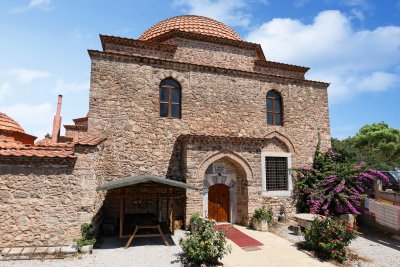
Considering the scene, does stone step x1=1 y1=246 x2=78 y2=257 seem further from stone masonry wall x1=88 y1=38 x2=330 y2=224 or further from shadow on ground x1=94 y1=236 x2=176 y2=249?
stone masonry wall x1=88 y1=38 x2=330 y2=224

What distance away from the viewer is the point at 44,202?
22.5ft

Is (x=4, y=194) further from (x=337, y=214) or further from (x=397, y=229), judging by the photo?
(x=397, y=229)

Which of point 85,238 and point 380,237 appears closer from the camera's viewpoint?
point 85,238

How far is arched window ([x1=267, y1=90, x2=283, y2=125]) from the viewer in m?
11.9

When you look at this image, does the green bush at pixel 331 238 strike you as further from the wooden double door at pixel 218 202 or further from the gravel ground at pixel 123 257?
the gravel ground at pixel 123 257

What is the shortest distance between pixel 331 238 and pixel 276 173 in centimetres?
440

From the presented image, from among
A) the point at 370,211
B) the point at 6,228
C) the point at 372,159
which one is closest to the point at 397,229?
the point at 370,211

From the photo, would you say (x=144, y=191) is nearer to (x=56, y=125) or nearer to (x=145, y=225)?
(x=145, y=225)

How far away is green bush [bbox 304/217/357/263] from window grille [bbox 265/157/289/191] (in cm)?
364

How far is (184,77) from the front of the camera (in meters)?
10.5

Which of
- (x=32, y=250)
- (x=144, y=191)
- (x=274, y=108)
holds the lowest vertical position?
(x=32, y=250)

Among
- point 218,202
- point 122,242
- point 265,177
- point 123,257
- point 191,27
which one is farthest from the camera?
point 191,27

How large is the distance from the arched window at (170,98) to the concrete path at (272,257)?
556 centimetres

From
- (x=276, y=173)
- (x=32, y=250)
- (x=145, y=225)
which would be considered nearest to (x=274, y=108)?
(x=276, y=173)
